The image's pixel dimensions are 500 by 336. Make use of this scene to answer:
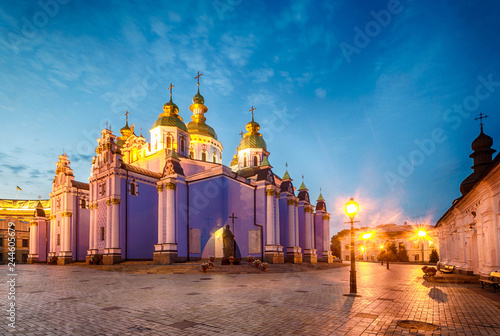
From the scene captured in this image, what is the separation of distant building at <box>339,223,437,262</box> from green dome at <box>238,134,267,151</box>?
35.4 m

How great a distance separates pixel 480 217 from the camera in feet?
53.1

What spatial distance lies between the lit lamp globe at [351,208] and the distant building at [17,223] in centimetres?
6175

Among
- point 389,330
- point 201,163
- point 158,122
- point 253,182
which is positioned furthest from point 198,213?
point 389,330

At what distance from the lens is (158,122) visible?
41.0 meters

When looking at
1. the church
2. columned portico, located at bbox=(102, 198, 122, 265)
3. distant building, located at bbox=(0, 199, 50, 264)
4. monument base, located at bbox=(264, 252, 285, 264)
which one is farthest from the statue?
distant building, located at bbox=(0, 199, 50, 264)

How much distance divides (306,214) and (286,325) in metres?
37.3

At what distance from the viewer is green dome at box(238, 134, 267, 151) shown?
158 feet

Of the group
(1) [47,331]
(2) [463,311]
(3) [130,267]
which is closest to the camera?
(1) [47,331]

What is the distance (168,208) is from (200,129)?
19933 millimetres

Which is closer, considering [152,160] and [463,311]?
[463,311]

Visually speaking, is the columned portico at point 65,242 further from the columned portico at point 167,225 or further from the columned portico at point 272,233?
the columned portico at point 272,233

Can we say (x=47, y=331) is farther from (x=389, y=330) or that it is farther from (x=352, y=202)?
(x=352, y=202)

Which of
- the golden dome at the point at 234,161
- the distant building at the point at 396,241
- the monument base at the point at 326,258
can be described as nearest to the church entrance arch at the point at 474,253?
the monument base at the point at 326,258

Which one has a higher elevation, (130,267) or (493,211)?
(493,211)
